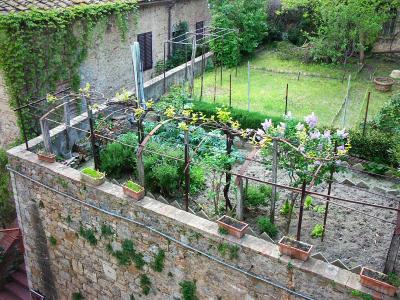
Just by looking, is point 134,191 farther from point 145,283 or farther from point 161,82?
point 161,82

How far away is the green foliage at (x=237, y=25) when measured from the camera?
1839 cm

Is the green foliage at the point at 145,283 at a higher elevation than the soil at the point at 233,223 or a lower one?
lower

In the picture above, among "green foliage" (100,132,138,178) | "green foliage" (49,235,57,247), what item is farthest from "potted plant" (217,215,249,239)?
"green foliage" (49,235,57,247)

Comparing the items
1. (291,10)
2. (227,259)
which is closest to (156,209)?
(227,259)

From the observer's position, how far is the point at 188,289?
23.7 ft

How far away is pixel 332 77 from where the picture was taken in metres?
17.4

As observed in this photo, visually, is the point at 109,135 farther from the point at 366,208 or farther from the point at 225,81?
the point at 225,81

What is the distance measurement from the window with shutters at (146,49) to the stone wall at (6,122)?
5656mm

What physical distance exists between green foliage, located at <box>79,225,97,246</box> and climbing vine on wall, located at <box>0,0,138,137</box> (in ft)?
13.4

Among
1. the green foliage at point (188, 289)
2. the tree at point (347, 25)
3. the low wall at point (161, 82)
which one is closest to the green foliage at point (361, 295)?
the green foliage at point (188, 289)

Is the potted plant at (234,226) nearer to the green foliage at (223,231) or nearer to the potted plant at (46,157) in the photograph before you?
the green foliage at (223,231)

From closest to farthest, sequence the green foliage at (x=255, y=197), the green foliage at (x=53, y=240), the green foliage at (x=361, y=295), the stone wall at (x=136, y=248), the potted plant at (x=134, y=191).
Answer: the green foliage at (x=361, y=295), the stone wall at (x=136, y=248), the potted plant at (x=134, y=191), the green foliage at (x=255, y=197), the green foliage at (x=53, y=240)

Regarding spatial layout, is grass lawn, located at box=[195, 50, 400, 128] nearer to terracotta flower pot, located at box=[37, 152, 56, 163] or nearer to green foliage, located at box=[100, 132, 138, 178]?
green foliage, located at box=[100, 132, 138, 178]

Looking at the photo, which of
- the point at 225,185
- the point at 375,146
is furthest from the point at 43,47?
the point at 375,146
